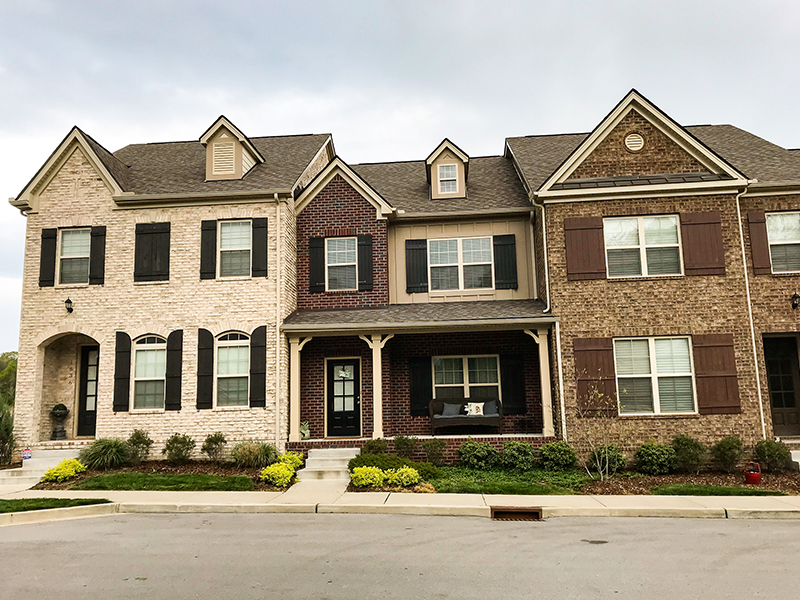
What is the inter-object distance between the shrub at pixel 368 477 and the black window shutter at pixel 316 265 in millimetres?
5667

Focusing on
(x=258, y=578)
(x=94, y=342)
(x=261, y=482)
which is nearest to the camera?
(x=258, y=578)

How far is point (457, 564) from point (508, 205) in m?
11.3

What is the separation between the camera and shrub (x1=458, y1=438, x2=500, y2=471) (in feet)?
45.0

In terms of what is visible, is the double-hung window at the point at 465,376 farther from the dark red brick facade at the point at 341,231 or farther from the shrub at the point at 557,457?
the shrub at the point at 557,457

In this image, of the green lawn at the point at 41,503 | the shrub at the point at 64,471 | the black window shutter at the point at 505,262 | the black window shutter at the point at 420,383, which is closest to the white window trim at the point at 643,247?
the black window shutter at the point at 505,262

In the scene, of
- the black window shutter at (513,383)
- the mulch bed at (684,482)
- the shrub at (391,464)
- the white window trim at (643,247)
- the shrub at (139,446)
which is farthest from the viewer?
the black window shutter at (513,383)

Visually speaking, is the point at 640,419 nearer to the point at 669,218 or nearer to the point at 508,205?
the point at 669,218

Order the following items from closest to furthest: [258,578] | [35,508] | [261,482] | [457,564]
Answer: [258,578], [457,564], [35,508], [261,482]

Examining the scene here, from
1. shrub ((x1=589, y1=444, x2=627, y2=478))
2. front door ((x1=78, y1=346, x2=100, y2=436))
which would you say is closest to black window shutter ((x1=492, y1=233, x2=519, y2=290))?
shrub ((x1=589, y1=444, x2=627, y2=478))

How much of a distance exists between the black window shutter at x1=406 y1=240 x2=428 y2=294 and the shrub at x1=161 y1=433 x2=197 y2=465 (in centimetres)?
673

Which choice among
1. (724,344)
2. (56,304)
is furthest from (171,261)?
(724,344)

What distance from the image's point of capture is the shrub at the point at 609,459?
1320cm

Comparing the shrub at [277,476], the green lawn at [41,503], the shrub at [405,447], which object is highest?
the shrub at [405,447]

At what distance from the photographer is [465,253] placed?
16.6 metres
